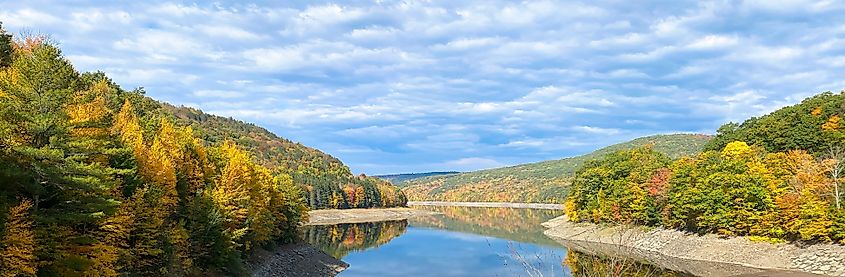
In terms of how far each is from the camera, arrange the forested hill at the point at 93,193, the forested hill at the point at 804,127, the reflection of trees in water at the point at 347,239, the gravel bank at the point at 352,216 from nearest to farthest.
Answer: the forested hill at the point at 93,193 → the reflection of trees in water at the point at 347,239 → the forested hill at the point at 804,127 → the gravel bank at the point at 352,216

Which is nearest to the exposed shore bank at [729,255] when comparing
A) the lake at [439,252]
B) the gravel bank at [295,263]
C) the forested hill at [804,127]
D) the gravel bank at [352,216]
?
the lake at [439,252]

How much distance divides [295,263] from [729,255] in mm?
40055

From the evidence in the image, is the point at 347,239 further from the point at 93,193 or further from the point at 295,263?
the point at 93,193

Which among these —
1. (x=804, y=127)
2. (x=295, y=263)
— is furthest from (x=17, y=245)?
(x=804, y=127)

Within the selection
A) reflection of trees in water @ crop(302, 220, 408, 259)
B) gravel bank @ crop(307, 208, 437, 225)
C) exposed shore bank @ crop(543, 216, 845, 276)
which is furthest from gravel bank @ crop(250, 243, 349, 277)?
gravel bank @ crop(307, 208, 437, 225)

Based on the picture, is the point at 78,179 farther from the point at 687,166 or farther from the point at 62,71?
the point at 687,166

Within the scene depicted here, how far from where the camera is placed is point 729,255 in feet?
197

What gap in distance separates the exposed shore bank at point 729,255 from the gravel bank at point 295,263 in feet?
76.1

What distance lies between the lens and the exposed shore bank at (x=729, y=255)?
163 feet

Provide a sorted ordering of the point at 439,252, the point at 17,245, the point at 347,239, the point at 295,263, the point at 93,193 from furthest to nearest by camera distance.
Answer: the point at 347,239
the point at 439,252
the point at 295,263
the point at 93,193
the point at 17,245

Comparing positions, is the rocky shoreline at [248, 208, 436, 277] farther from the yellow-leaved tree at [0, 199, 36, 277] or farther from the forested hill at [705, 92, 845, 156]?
the forested hill at [705, 92, 845, 156]

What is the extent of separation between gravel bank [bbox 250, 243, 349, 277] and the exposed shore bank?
76.1 feet

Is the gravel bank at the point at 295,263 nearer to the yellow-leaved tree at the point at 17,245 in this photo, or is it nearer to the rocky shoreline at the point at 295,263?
the rocky shoreline at the point at 295,263

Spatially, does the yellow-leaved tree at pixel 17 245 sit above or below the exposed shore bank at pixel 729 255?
above
